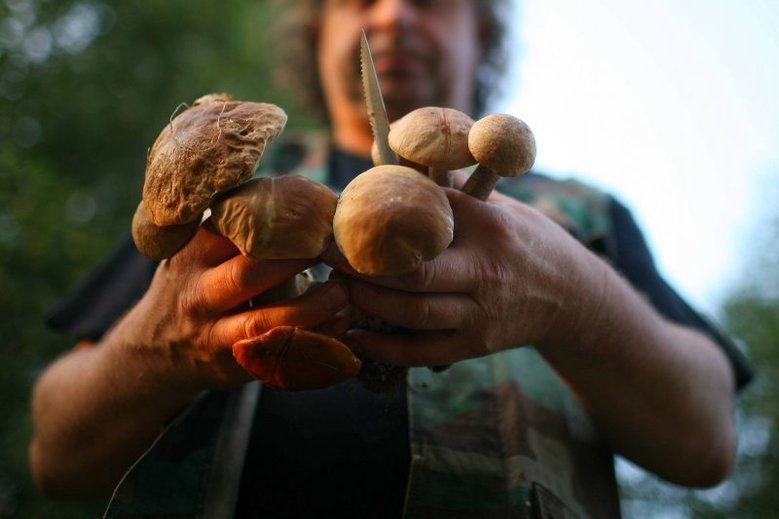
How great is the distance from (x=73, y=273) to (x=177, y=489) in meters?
1.51

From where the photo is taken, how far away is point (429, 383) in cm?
124

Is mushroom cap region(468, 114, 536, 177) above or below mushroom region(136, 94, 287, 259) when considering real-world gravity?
above

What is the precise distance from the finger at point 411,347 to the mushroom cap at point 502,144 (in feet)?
0.82

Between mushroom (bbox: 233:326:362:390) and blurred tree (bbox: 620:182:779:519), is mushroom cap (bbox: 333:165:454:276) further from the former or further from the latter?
blurred tree (bbox: 620:182:779:519)

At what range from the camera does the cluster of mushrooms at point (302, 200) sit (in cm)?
72

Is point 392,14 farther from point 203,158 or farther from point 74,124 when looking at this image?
point 74,124

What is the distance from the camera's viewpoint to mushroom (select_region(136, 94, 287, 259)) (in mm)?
746

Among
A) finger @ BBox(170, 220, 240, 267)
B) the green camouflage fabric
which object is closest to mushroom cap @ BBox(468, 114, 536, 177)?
finger @ BBox(170, 220, 240, 267)

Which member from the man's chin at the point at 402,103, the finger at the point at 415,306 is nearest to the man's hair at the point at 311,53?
the man's chin at the point at 402,103

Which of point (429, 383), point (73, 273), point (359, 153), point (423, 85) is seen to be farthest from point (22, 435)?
point (423, 85)

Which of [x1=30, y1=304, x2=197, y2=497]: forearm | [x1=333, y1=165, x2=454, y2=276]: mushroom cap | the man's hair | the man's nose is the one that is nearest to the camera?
[x1=333, y1=165, x2=454, y2=276]: mushroom cap

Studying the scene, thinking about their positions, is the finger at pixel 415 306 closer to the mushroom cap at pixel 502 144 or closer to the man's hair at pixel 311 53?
the mushroom cap at pixel 502 144

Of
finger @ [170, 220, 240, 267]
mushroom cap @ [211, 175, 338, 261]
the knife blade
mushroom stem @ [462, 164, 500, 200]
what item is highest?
the knife blade

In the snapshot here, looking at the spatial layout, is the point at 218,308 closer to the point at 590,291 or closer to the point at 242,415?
the point at 242,415
